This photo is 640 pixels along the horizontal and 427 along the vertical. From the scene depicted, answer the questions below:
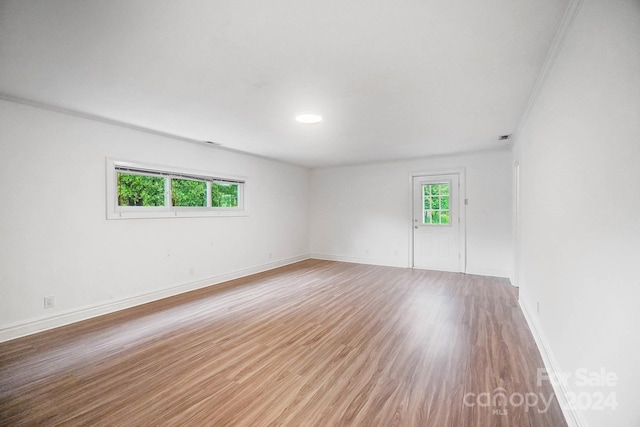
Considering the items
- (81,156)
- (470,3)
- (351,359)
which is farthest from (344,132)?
(81,156)

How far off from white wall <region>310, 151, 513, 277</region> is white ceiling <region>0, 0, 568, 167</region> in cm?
205

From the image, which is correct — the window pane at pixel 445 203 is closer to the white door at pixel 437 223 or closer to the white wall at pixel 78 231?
the white door at pixel 437 223

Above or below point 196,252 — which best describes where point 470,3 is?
above

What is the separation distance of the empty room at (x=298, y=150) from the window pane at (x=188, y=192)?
1.7 inches

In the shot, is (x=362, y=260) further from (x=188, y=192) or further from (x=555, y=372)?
(x=555, y=372)

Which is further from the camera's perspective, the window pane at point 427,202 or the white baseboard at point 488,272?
the window pane at point 427,202

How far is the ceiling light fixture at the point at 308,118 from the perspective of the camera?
3.34 metres

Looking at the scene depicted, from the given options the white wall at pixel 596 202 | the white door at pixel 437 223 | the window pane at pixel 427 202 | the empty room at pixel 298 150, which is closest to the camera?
the white wall at pixel 596 202

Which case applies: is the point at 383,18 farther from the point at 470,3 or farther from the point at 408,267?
the point at 408,267

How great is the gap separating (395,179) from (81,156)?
5.52 metres

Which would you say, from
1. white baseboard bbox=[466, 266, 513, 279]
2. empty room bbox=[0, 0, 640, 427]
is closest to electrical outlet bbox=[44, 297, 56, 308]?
empty room bbox=[0, 0, 640, 427]

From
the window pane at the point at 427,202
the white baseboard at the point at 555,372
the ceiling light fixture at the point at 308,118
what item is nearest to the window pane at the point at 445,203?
the window pane at the point at 427,202

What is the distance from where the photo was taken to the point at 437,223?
600cm

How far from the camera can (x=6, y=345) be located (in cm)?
271
